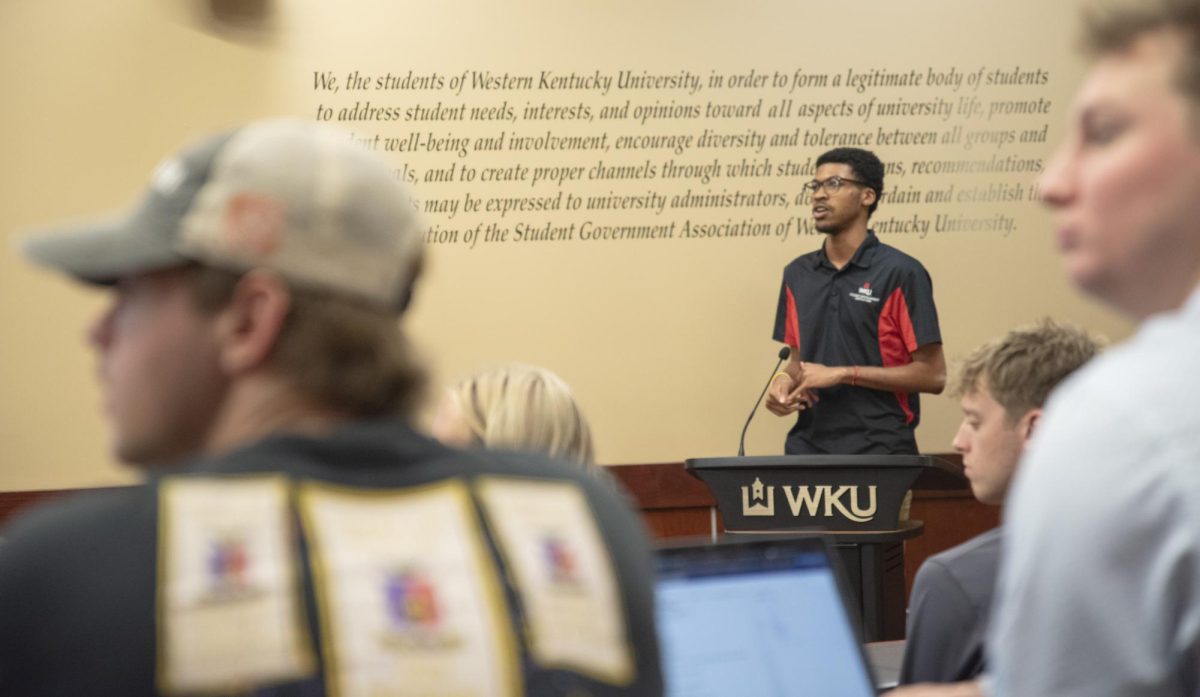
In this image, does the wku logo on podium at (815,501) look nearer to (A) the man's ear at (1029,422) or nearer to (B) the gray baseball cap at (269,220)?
(A) the man's ear at (1029,422)

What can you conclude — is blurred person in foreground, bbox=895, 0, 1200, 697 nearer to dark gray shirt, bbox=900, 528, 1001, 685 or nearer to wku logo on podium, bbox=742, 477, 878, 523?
dark gray shirt, bbox=900, 528, 1001, 685

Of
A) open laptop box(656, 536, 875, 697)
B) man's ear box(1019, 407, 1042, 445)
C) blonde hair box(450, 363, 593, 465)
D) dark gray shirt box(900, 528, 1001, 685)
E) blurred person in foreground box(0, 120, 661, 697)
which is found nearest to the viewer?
blurred person in foreground box(0, 120, 661, 697)

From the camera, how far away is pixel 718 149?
6.13 metres

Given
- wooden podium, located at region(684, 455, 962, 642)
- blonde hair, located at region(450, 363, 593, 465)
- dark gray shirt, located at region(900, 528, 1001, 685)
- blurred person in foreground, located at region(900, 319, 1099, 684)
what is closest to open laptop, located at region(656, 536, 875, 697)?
dark gray shirt, located at region(900, 528, 1001, 685)

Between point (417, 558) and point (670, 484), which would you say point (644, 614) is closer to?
point (417, 558)

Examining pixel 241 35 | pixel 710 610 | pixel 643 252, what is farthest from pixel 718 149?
pixel 710 610

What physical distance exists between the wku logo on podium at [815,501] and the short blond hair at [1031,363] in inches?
59.7

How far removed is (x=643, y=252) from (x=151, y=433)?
5000 mm

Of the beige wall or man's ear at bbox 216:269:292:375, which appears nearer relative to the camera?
man's ear at bbox 216:269:292:375

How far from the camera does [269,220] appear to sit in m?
1.07

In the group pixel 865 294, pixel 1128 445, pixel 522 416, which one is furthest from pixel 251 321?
pixel 865 294

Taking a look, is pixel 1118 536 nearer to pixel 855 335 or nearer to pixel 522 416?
pixel 522 416

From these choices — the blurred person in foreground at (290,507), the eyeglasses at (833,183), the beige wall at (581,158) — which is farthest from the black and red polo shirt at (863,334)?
the blurred person in foreground at (290,507)

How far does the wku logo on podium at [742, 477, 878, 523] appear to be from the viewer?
13.2ft
